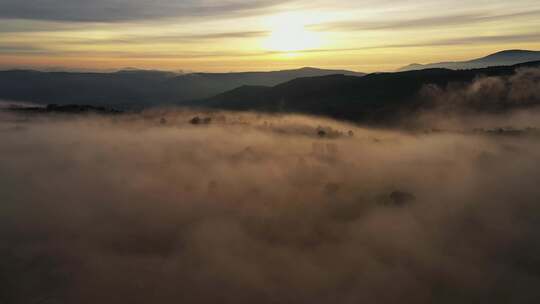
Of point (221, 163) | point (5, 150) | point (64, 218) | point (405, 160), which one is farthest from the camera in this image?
point (5, 150)

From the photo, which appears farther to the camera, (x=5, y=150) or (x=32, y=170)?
(x=5, y=150)

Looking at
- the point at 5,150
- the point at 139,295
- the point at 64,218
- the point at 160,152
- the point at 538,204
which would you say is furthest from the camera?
the point at 5,150

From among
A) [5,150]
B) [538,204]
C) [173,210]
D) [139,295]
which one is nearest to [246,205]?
[173,210]

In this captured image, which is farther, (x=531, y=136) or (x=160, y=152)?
(x=160, y=152)

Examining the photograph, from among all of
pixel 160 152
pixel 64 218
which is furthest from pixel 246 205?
pixel 160 152

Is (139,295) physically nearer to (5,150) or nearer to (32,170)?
(32,170)

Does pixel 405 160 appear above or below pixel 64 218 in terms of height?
above

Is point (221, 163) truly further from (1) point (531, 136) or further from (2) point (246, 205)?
(1) point (531, 136)

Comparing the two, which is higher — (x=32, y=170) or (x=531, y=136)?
(x=531, y=136)

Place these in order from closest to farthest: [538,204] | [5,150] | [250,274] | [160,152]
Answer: [250,274] → [538,204] → [160,152] → [5,150]
